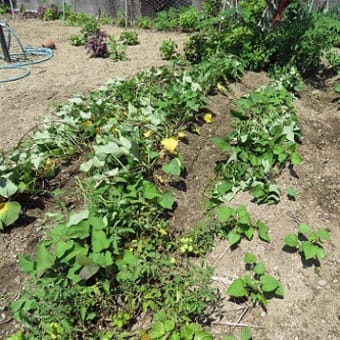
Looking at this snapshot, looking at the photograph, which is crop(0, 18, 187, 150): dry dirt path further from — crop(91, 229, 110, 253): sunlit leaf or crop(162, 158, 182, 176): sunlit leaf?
crop(91, 229, 110, 253): sunlit leaf

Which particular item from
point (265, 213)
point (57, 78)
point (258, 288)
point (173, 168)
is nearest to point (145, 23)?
point (57, 78)

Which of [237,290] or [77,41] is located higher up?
[237,290]

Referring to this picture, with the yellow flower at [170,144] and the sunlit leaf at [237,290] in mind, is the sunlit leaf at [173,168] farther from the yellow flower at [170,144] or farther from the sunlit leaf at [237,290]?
the sunlit leaf at [237,290]

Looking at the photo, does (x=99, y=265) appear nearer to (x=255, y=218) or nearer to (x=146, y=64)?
(x=255, y=218)

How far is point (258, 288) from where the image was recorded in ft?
6.72

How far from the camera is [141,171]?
2.57m

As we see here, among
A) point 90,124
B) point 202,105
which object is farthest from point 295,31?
point 90,124

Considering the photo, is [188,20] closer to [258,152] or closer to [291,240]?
[258,152]

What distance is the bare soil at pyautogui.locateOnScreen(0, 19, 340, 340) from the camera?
76.4 inches

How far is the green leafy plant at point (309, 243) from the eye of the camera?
211 centimetres

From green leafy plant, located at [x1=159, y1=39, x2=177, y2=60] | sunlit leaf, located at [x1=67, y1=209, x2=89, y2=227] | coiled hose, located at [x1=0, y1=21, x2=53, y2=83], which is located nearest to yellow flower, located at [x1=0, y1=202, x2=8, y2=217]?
sunlit leaf, located at [x1=67, y1=209, x2=89, y2=227]

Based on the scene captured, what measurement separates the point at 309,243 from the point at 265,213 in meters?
0.42

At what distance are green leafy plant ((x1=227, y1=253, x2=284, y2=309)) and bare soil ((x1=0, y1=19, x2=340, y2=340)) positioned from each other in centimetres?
6

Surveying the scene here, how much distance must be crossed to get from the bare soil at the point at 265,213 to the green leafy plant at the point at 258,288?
57 millimetres
